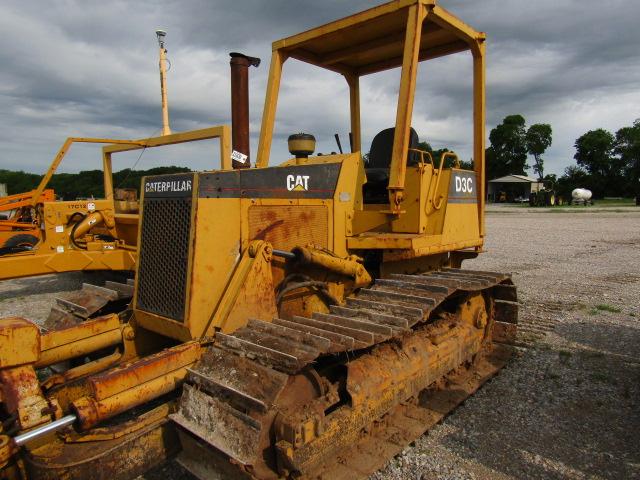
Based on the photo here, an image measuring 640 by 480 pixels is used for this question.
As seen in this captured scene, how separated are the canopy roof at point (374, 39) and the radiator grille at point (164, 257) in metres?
2.42

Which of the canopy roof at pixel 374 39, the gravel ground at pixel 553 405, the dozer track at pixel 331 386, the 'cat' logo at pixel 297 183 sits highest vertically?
the canopy roof at pixel 374 39

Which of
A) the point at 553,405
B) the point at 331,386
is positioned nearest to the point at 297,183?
the point at 331,386

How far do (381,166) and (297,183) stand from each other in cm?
185

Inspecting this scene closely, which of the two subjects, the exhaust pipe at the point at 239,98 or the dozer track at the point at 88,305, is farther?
the exhaust pipe at the point at 239,98

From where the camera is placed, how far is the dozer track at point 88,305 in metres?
4.04

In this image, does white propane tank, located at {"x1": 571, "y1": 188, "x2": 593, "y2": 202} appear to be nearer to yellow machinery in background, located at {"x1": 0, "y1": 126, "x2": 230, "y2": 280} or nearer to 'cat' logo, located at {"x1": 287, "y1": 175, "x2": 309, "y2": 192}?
yellow machinery in background, located at {"x1": 0, "y1": 126, "x2": 230, "y2": 280}

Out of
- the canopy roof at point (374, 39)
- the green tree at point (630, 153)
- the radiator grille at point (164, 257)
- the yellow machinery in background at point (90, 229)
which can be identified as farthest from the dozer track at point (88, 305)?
Result: the green tree at point (630, 153)

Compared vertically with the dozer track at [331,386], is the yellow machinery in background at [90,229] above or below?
above

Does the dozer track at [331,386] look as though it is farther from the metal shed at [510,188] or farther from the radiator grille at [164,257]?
the metal shed at [510,188]

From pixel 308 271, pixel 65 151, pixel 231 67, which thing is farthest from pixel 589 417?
pixel 65 151

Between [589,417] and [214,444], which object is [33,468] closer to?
[214,444]

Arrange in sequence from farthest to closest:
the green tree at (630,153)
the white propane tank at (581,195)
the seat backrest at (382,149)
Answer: the green tree at (630,153) → the white propane tank at (581,195) → the seat backrest at (382,149)

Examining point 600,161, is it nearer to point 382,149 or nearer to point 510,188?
point 510,188

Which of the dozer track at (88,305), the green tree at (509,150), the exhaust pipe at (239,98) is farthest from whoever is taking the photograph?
the green tree at (509,150)
